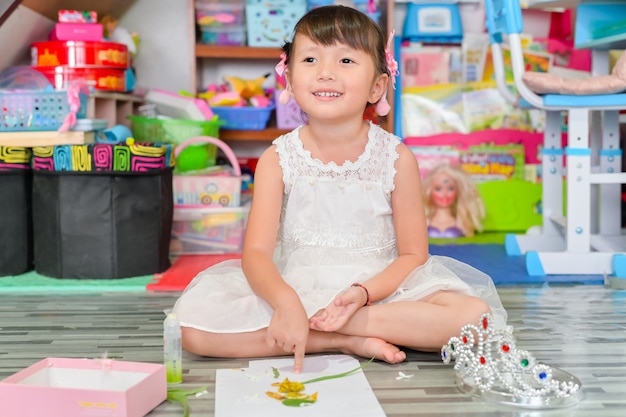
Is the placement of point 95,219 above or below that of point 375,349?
above

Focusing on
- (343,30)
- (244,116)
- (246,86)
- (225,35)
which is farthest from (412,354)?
(225,35)

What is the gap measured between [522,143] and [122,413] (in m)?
2.51

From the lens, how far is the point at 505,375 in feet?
4.17

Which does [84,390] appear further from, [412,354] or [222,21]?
[222,21]

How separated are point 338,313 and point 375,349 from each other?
0.30ft

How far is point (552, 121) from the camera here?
8.84ft

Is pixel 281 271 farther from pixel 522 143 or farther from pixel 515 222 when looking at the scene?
pixel 522 143

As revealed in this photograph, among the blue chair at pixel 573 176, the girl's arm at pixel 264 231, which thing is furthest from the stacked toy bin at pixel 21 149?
the blue chair at pixel 573 176

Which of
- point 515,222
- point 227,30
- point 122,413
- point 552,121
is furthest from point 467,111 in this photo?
point 122,413

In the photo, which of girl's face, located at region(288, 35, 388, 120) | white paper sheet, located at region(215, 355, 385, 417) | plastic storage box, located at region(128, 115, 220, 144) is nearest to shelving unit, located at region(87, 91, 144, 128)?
plastic storage box, located at region(128, 115, 220, 144)

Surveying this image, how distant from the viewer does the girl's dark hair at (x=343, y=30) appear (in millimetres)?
1544

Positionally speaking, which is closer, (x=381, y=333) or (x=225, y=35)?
(x=381, y=333)

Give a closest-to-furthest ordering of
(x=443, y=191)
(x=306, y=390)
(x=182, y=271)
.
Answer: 1. (x=306, y=390)
2. (x=182, y=271)
3. (x=443, y=191)

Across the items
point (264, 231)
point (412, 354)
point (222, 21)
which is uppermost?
point (222, 21)
